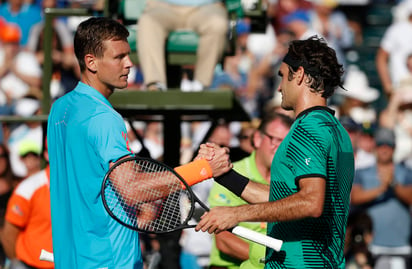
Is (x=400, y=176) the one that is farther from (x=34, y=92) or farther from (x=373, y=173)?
(x=34, y=92)

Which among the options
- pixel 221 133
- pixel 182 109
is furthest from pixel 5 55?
pixel 182 109

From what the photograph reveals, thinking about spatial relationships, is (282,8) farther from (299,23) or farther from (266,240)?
(266,240)

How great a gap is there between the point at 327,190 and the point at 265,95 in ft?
22.3

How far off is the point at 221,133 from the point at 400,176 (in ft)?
6.94

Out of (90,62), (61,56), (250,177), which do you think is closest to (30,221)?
(250,177)

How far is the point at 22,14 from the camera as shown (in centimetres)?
1044

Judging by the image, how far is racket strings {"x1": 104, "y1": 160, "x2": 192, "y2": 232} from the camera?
149 inches

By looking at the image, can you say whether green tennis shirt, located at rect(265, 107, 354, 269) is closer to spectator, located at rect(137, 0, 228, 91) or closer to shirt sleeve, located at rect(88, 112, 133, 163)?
shirt sleeve, located at rect(88, 112, 133, 163)

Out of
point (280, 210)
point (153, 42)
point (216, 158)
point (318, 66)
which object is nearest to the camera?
point (280, 210)

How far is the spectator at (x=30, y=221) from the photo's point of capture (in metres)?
6.53

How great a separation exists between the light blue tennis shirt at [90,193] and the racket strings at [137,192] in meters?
0.08

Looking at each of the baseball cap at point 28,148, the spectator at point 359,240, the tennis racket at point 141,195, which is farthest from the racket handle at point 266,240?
the baseball cap at point 28,148

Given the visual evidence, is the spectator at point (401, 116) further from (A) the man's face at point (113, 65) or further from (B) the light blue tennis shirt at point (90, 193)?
(B) the light blue tennis shirt at point (90, 193)

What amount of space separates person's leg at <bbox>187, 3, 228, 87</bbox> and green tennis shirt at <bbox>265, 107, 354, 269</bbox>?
2.87 metres
